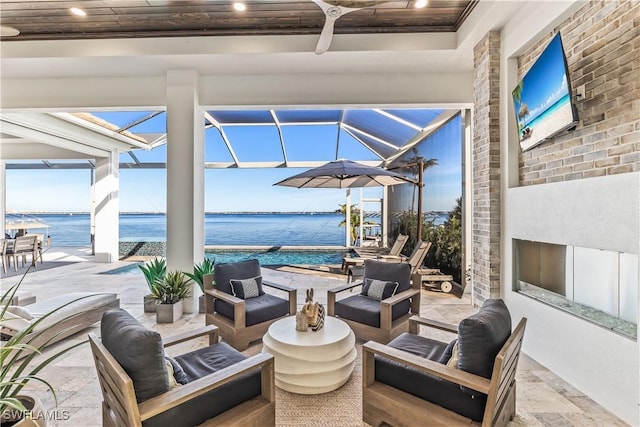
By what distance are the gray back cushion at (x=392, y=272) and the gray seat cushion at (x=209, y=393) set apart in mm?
2100

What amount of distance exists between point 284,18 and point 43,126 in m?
5.78

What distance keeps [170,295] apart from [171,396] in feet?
9.99

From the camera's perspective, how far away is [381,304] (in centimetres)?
329

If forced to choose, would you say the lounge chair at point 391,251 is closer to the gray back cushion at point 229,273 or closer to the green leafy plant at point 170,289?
the gray back cushion at point 229,273

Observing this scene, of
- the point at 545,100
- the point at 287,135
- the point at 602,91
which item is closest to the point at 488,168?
the point at 545,100

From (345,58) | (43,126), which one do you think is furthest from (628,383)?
(43,126)

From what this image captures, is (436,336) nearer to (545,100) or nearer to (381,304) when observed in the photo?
(381,304)

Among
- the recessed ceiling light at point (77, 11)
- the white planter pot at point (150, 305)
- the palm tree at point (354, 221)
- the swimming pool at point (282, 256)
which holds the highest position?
the recessed ceiling light at point (77, 11)

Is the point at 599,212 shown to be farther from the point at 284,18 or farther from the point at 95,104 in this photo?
the point at 95,104

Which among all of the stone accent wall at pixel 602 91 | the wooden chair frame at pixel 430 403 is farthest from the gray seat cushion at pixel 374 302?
the stone accent wall at pixel 602 91

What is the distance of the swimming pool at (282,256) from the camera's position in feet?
33.0

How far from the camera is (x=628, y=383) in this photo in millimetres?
2209

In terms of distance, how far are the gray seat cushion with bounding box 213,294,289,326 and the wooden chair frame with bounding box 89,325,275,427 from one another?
4.05 feet

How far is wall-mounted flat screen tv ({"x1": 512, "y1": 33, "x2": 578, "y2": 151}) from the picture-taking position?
2602 mm
